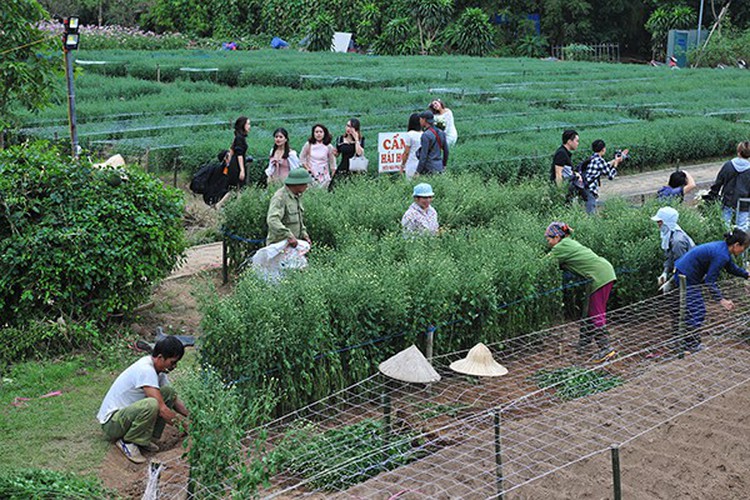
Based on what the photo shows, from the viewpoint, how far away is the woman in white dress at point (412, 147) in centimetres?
1294

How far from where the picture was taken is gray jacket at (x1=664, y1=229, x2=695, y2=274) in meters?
9.95

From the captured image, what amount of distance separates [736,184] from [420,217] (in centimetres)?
452

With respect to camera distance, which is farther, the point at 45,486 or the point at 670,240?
the point at 670,240

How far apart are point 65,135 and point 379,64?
21154mm

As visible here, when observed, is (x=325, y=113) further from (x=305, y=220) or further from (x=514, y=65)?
(x=514, y=65)

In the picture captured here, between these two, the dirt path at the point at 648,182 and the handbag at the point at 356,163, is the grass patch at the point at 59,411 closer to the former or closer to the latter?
the handbag at the point at 356,163

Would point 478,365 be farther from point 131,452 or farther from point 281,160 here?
point 281,160

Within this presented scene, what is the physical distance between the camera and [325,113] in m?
21.6

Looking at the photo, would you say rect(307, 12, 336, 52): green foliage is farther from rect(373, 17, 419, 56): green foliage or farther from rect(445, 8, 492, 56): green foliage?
rect(445, 8, 492, 56): green foliage

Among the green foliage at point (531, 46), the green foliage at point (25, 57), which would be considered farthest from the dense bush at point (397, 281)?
the green foliage at point (531, 46)

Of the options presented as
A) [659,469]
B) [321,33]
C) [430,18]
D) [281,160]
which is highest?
[430,18]

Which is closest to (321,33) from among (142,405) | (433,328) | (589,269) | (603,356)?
(589,269)

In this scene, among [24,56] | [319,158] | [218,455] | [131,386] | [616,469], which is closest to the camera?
[218,455]

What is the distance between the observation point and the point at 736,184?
12086 mm
